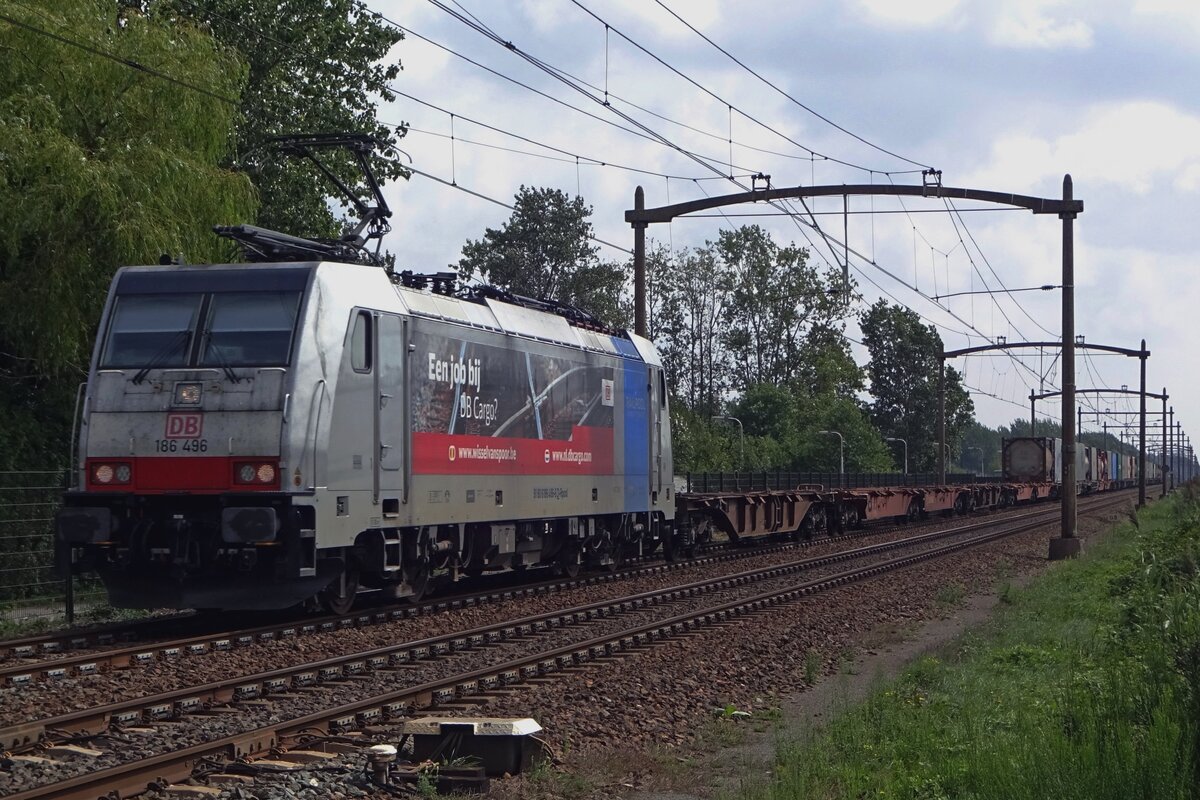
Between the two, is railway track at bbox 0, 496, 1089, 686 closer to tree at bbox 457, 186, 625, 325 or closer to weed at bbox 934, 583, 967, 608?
weed at bbox 934, 583, 967, 608

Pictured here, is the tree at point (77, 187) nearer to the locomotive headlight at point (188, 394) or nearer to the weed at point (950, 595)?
the locomotive headlight at point (188, 394)

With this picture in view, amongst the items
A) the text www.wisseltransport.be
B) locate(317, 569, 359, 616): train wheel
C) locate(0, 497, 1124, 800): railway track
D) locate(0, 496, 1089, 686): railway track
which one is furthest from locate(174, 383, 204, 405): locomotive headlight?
the text www.wisseltransport.be

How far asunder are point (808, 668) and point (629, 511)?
10.6 m

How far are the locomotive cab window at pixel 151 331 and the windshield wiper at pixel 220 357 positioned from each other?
0.19 m

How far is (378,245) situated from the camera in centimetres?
1738

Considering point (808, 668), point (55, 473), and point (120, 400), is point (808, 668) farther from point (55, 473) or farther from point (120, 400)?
point (55, 473)

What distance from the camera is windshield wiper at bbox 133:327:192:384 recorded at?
47.1ft

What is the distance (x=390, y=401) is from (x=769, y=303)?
70.6 meters

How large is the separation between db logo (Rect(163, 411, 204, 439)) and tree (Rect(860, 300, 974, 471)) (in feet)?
300

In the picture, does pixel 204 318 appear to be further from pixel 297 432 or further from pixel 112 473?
pixel 112 473

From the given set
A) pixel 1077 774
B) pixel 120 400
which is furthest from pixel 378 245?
pixel 1077 774

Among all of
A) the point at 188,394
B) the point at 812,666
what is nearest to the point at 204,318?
the point at 188,394

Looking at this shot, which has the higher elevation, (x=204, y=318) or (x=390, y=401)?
(x=204, y=318)

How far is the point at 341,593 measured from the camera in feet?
51.7
